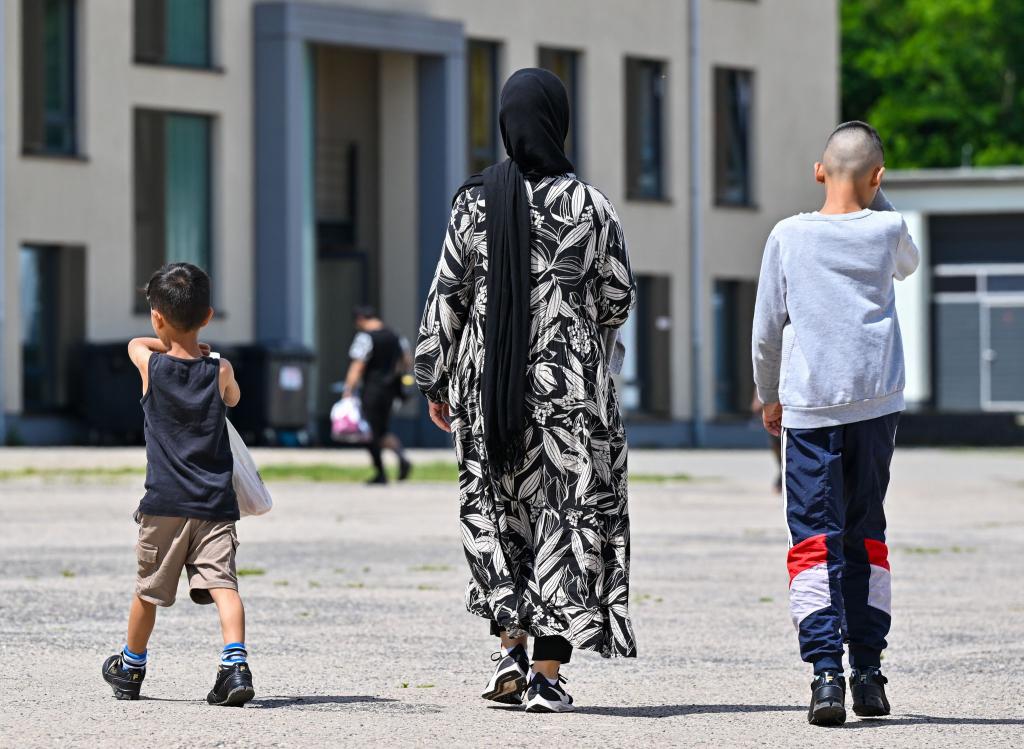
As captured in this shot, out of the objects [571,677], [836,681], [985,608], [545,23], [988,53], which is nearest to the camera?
[836,681]

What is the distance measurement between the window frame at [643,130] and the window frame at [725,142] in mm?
1179

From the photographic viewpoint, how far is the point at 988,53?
6406 centimetres

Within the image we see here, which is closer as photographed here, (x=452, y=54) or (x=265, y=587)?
(x=265, y=587)

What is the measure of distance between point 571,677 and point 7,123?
76.9ft

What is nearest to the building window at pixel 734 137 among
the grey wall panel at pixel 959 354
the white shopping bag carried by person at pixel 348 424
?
the grey wall panel at pixel 959 354

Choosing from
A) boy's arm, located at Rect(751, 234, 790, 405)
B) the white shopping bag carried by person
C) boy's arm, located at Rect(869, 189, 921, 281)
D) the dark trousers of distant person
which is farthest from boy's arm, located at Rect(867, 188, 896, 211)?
the white shopping bag carried by person

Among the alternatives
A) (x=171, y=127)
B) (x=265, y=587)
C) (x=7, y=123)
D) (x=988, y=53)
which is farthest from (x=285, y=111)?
(x=988, y=53)

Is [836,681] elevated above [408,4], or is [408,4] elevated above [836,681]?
[408,4]

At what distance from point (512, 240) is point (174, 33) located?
25946mm

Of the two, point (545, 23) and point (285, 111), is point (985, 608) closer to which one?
point (285, 111)

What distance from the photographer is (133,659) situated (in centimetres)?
709

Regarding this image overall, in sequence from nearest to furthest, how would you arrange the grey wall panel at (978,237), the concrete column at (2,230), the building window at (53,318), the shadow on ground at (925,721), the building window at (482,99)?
the shadow on ground at (925,721) → the concrete column at (2,230) → the building window at (53,318) → the building window at (482,99) → the grey wall panel at (978,237)

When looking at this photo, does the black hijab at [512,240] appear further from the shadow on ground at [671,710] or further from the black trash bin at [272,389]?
the black trash bin at [272,389]

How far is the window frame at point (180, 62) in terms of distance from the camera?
31.7m
